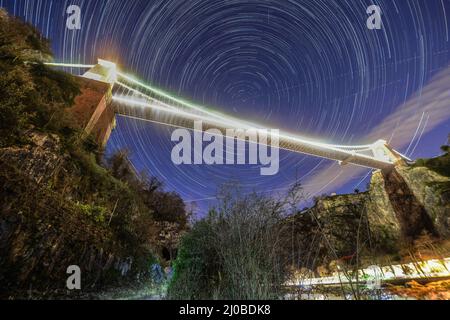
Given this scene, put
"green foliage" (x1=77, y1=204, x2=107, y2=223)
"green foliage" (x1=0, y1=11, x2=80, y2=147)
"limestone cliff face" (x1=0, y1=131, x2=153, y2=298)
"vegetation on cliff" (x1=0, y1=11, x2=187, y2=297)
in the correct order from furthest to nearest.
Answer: "green foliage" (x1=77, y1=204, x2=107, y2=223) < "green foliage" (x1=0, y1=11, x2=80, y2=147) < "vegetation on cliff" (x1=0, y1=11, x2=187, y2=297) < "limestone cliff face" (x1=0, y1=131, x2=153, y2=298)

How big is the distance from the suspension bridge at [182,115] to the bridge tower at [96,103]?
8 cm

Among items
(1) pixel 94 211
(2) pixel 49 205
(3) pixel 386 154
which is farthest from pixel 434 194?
(2) pixel 49 205

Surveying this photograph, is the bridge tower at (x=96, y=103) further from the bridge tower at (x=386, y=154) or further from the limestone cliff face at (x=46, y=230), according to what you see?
the bridge tower at (x=386, y=154)

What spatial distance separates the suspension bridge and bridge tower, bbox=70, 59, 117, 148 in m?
0.08

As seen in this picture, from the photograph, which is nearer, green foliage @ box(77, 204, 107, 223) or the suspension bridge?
green foliage @ box(77, 204, 107, 223)

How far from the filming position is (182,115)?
76.4 feet

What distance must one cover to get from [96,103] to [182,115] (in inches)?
435

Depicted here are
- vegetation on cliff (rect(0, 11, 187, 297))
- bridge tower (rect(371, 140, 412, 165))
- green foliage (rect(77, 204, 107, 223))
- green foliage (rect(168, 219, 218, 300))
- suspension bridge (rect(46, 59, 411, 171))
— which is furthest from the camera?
bridge tower (rect(371, 140, 412, 165))

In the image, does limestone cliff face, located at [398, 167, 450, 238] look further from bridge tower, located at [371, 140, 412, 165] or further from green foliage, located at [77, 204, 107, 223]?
green foliage, located at [77, 204, 107, 223]

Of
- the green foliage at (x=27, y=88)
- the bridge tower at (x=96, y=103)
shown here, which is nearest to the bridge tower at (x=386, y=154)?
the bridge tower at (x=96, y=103)

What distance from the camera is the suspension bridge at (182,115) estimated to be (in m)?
18.2

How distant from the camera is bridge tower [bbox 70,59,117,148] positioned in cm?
1120

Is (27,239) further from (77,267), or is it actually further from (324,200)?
(324,200)

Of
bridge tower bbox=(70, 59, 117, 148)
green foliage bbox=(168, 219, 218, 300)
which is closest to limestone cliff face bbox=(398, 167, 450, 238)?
green foliage bbox=(168, 219, 218, 300)
